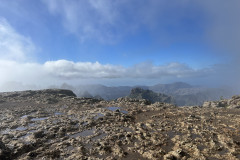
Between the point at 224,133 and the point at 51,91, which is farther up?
the point at 51,91

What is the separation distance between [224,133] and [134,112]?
50.1 ft

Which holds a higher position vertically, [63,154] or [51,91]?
[51,91]

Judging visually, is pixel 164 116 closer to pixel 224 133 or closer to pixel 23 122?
pixel 224 133

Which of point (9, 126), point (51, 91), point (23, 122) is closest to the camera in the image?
point (9, 126)

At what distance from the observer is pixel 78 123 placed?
22984 mm

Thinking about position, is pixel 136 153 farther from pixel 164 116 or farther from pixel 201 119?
pixel 201 119

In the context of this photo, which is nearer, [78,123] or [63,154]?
[63,154]

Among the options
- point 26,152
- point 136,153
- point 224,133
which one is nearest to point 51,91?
point 26,152

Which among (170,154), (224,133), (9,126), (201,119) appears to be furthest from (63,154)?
(201,119)

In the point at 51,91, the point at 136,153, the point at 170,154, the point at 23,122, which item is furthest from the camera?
the point at 51,91

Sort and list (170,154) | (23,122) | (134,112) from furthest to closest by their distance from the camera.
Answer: (134,112) < (23,122) < (170,154)

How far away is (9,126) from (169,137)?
25512mm

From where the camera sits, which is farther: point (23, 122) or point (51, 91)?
point (51, 91)

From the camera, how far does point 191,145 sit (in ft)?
47.8
